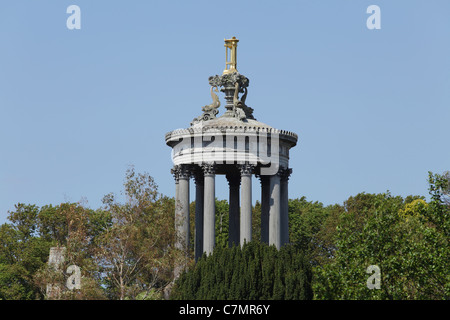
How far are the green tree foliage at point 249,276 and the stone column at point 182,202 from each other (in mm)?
4684

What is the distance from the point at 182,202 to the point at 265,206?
6717mm

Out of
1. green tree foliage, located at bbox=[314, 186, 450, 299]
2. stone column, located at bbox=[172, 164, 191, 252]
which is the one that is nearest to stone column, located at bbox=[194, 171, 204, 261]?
stone column, located at bbox=[172, 164, 191, 252]

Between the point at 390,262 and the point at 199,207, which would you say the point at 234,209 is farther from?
the point at 390,262

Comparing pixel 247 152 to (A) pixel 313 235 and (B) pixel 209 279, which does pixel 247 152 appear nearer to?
(B) pixel 209 279

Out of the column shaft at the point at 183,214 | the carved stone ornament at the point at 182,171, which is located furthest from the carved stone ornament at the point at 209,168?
the column shaft at the point at 183,214

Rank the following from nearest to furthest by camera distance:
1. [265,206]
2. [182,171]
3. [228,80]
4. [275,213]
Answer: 1. [275,213]
2. [182,171]
3. [265,206]
4. [228,80]

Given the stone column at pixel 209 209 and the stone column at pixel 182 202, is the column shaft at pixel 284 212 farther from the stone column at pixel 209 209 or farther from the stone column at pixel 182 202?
the stone column at pixel 182 202

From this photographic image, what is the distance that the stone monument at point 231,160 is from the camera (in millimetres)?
81938

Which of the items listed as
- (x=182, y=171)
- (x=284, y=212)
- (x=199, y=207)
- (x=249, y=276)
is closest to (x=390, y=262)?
(x=249, y=276)

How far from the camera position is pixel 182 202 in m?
83.6

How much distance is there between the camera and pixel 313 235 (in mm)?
128250
